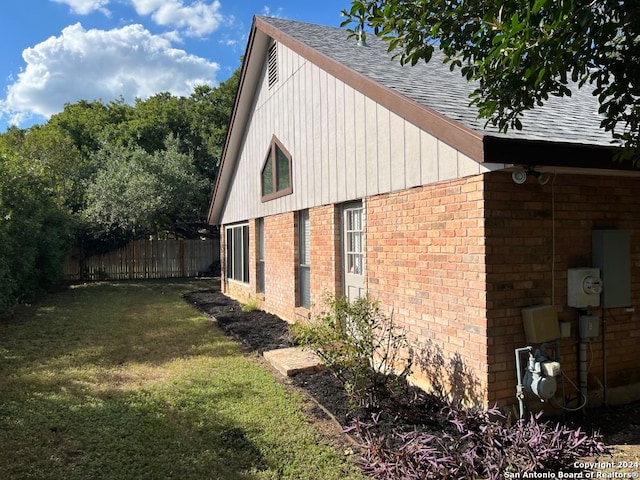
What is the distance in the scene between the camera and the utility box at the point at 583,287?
4.54 meters

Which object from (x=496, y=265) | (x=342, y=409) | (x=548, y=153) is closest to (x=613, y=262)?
(x=496, y=265)

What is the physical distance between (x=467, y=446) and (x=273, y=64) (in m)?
8.89

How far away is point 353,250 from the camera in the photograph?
7.11 meters

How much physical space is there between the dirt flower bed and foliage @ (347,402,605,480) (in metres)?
0.19

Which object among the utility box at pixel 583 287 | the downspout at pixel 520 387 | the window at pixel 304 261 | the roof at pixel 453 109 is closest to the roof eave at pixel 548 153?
the roof at pixel 453 109

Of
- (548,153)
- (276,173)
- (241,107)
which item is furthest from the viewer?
(241,107)

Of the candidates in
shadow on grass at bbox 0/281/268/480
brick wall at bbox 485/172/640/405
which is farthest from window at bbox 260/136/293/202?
brick wall at bbox 485/172/640/405

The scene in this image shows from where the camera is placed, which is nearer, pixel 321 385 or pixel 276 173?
pixel 321 385

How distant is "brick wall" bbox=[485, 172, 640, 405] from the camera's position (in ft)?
14.0

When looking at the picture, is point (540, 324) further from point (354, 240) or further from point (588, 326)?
point (354, 240)

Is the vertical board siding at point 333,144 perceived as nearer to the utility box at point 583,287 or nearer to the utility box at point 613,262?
the utility box at point 583,287

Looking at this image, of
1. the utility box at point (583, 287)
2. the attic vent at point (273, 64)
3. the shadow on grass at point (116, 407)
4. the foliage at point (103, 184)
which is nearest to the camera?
the shadow on grass at point (116, 407)

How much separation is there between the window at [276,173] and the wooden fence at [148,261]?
11.9m

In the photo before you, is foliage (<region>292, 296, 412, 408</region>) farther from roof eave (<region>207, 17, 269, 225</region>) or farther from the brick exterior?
roof eave (<region>207, 17, 269, 225</region>)
